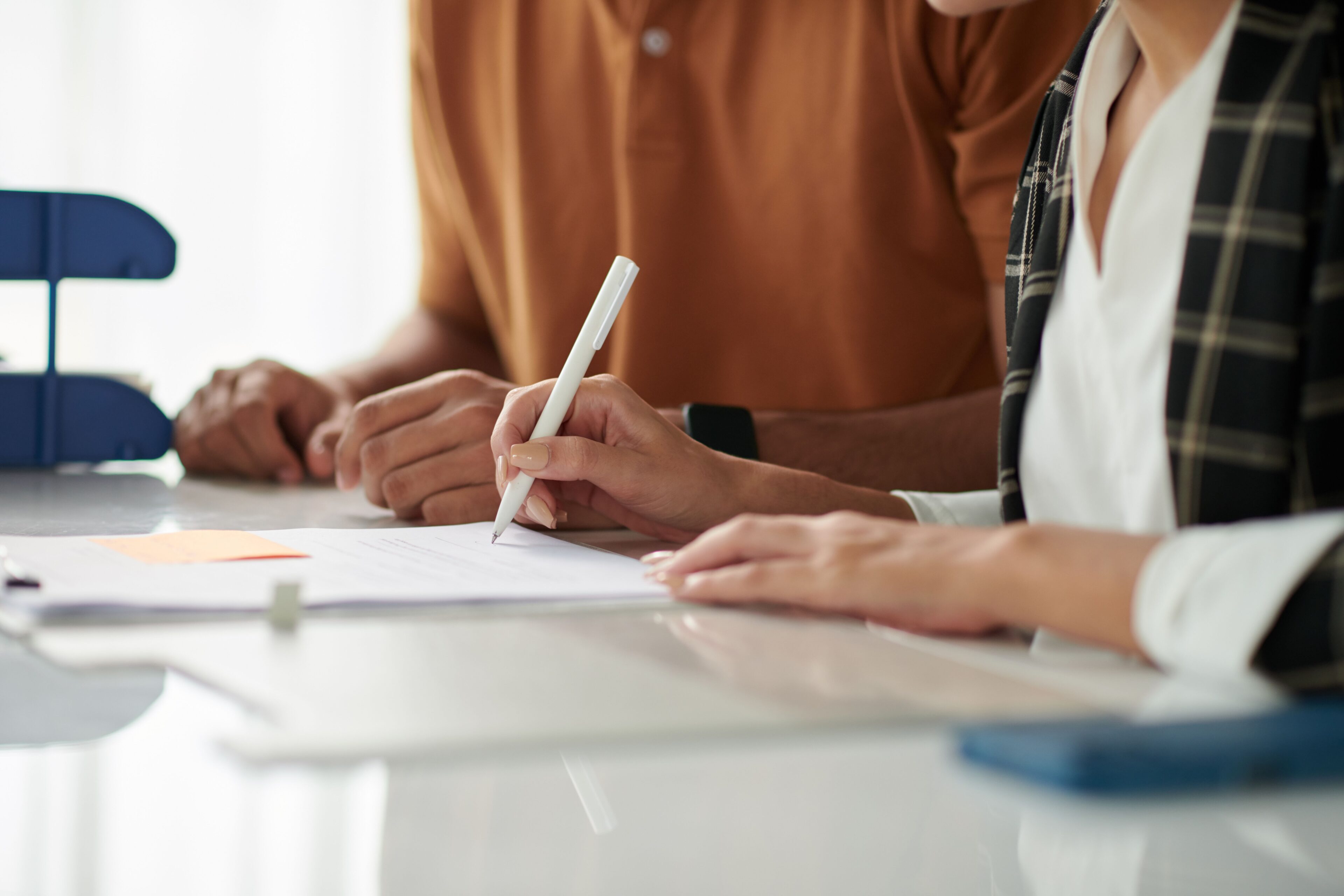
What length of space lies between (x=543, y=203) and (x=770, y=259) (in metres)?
0.34

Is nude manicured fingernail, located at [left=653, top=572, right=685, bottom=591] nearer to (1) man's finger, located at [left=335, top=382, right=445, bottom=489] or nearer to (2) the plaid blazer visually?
(2) the plaid blazer

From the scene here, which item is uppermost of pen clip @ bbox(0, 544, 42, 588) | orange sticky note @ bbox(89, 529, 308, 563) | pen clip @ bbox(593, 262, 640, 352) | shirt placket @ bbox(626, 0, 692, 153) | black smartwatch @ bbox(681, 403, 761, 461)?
shirt placket @ bbox(626, 0, 692, 153)

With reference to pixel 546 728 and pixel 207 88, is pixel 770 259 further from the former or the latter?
pixel 207 88

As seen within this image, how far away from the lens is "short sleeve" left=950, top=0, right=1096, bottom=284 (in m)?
1.30

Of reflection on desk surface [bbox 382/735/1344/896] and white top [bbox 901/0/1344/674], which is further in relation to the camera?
white top [bbox 901/0/1344/674]

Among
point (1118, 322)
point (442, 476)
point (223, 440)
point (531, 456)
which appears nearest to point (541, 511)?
point (531, 456)

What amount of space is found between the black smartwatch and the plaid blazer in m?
0.44

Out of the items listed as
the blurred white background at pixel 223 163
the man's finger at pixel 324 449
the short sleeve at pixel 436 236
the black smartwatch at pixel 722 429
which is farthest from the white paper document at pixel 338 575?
the blurred white background at pixel 223 163

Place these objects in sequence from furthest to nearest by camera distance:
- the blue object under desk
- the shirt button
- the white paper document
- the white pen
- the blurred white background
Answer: the blurred white background → the shirt button → the white pen → the white paper document → the blue object under desk

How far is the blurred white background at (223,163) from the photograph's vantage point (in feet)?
10.8

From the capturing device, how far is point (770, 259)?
1.52 m

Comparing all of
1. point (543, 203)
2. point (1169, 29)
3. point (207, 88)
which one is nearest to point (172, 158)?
point (207, 88)

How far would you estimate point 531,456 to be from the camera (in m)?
0.74

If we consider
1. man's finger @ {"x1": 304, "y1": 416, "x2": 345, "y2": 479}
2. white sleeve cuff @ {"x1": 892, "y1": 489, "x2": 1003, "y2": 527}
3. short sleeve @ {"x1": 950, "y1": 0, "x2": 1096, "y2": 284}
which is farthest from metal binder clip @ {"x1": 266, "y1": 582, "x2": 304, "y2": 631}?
short sleeve @ {"x1": 950, "y1": 0, "x2": 1096, "y2": 284}
